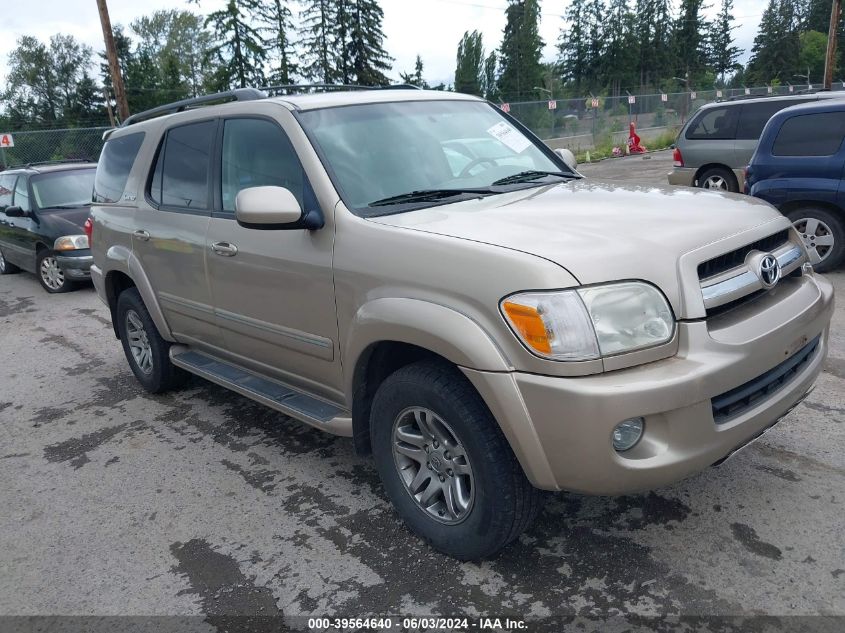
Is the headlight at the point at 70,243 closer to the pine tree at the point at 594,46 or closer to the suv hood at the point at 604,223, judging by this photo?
the suv hood at the point at 604,223

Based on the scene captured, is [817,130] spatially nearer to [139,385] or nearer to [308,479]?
[308,479]

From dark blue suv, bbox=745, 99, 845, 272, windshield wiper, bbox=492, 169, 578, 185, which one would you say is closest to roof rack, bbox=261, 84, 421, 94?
windshield wiper, bbox=492, 169, 578, 185

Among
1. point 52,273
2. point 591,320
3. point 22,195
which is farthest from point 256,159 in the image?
point 22,195

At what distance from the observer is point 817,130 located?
721cm

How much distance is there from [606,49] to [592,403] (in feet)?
304

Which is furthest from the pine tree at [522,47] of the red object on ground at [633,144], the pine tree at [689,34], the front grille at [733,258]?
the front grille at [733,258]

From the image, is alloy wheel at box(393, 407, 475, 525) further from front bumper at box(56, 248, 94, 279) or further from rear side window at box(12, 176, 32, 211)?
rear side window at box(12, 176, 32, 211)

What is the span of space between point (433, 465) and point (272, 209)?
130 cm

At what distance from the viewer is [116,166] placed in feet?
17.0

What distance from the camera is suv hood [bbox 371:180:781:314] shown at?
2461mm

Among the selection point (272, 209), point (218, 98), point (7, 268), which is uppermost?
point (218, 98)

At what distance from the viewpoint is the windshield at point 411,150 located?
332 centimetres

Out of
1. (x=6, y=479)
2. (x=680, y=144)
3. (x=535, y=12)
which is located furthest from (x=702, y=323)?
(x=535, y=12)

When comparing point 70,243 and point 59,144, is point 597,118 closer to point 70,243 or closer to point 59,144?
point 59,144
